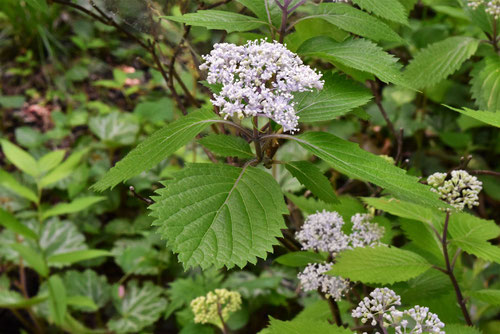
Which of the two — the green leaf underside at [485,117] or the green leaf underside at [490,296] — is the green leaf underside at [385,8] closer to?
the green leaf underside at [485,117]

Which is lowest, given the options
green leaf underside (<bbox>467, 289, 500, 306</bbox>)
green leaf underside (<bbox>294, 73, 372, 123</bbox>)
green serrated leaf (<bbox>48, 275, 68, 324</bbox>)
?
green serrated leaf (<bbox>48, 275, 68, 324</bbox>)

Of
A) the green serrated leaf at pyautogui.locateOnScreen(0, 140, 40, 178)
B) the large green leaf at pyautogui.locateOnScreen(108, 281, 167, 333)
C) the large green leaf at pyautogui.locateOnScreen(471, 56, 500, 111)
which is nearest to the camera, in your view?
the large green leaf at pyautogui.locateOnScreen(471, 56, 500, 111)

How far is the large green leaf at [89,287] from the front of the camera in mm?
2561

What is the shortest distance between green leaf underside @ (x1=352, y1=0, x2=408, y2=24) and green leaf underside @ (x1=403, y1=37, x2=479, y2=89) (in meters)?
0.56

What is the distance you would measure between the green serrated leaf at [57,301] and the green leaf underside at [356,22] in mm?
1807

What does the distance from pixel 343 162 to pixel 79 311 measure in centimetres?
244

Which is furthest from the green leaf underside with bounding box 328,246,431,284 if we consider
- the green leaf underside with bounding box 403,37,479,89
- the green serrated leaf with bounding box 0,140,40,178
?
the green serrated leaf with bounding box 0,140,40,178

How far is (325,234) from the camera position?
4.19ft

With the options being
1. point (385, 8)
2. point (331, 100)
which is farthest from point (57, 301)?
point (385, 8)

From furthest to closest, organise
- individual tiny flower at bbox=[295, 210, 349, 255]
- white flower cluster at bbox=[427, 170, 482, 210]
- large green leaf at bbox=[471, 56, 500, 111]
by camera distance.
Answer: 1. large green leaf at bbox=[471, 56, 500, 111]
2. individual tiny flower at bbox=[295, 210, 349, 255]
3. white flower cluster at bbox=[427, 170, 482, 210]

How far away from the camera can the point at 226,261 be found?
0.87 metres

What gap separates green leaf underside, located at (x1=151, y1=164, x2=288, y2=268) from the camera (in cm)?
88

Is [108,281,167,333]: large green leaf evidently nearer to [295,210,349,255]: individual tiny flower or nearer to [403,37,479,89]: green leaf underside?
[295,210,349,255]: individual tiny flower

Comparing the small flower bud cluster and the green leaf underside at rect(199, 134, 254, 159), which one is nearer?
the green leaf underside at rect(199, 134, 254, 159)
